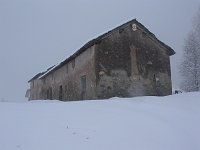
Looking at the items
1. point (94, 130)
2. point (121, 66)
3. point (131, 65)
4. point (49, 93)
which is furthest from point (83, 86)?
point (94, 130)

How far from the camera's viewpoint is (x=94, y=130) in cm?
790

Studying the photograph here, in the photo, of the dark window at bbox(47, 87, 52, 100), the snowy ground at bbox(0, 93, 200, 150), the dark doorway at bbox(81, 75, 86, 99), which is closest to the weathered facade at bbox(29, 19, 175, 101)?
the dark doorway at bbox(81, 75, 86, 99)

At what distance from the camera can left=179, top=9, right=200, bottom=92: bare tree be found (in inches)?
1096

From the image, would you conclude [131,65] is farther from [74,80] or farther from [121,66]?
[74,80]

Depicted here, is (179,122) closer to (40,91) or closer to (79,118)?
(79,118)

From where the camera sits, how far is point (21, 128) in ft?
24.6

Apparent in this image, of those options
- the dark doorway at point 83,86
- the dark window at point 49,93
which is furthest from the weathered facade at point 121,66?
the dark window at point 49,93

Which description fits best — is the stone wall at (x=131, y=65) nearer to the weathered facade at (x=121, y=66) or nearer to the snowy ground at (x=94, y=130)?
the weathered facade at (x=121, y=66)

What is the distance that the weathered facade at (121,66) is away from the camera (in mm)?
19609

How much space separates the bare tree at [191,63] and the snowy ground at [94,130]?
17.4 m

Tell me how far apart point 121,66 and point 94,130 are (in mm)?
12707

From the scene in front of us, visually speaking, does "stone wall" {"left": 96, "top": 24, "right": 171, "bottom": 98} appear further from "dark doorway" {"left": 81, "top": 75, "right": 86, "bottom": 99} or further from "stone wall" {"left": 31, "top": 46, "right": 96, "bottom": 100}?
"dark doorway" {"left": 81, "top": 75, "right": 86, "bottom": 99}

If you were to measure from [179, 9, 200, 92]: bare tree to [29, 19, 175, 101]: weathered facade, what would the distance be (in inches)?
234

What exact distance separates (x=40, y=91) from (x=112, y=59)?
15387 millimetres
